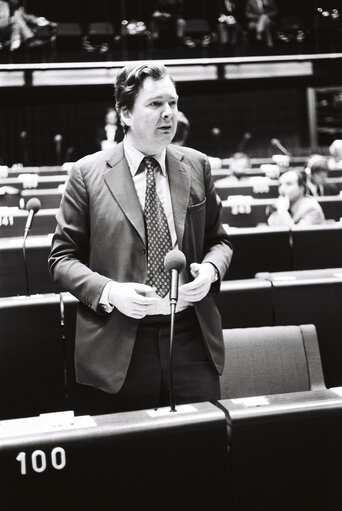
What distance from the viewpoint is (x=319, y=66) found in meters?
10.7

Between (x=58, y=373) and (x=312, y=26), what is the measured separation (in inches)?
400

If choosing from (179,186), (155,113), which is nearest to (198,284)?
(179,186)

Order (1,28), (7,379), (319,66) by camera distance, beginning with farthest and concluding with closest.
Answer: (319,66), (1,28), (7,379)

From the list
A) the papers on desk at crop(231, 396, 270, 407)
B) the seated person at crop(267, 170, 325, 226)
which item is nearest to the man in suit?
the papers on desk at crop(231, 396, 270, 407)

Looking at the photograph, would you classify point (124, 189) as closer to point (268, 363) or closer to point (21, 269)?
point (268, 363)

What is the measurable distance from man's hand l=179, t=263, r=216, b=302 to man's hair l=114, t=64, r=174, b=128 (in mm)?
409

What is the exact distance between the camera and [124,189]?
161 centimetres

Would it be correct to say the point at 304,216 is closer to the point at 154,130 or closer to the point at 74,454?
the point at 154,130

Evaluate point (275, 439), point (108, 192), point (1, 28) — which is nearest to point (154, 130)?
point (108, 192)

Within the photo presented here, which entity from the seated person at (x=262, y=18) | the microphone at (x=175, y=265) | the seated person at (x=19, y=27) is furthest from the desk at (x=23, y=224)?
the seated person at (x=262, y=18)

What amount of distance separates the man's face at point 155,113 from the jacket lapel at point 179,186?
0.08m

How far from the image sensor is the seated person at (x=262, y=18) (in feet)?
35.0

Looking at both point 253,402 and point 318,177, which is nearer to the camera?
point 253,402

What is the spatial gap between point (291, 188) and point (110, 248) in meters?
3.51
